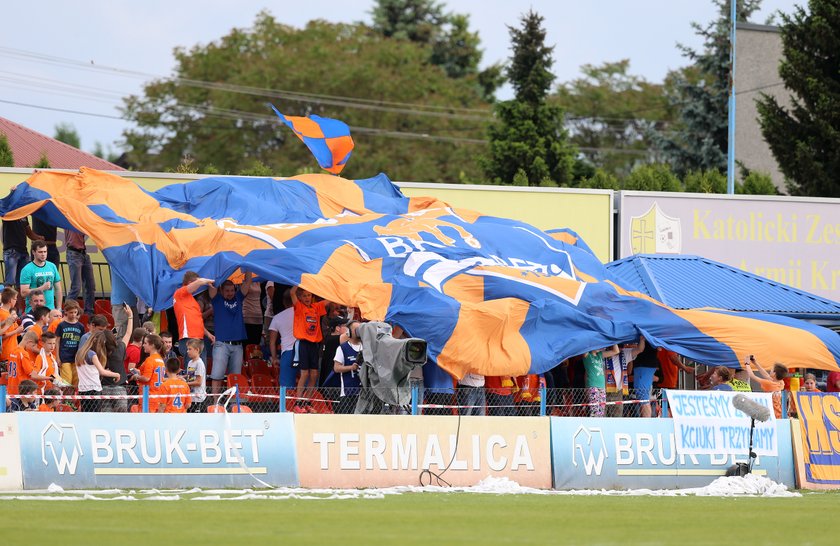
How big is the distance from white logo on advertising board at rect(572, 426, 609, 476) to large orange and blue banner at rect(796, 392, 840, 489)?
331 centimetres

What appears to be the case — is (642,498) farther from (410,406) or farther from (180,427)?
(180,427)

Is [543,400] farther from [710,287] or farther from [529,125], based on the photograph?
[529,125]

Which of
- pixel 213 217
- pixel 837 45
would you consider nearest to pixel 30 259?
pixel 213 217

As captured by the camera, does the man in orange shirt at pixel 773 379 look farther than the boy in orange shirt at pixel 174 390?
Yes

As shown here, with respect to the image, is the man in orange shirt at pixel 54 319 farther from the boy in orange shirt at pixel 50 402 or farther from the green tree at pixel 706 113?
the green tree at pixel 706 113

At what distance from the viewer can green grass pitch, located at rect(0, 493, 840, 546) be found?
11.1 m

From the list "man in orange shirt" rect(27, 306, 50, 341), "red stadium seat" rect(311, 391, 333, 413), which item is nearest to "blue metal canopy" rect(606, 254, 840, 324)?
"red stadium seat" rect(311, 391, 333, 413)

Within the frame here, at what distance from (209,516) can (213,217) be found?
10626 mm

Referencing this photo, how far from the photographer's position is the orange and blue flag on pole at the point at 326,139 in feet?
84.5

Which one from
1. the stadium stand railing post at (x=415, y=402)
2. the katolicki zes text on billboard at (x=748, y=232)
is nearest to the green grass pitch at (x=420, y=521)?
the stadium stand railing post at (x=415, y=402)

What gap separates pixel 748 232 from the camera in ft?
93.7

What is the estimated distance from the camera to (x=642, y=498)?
16.3 meters

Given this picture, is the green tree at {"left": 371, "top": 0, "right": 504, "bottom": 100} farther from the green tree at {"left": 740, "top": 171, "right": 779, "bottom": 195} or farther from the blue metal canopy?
the blue metal canopy

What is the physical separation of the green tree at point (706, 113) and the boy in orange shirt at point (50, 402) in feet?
131
